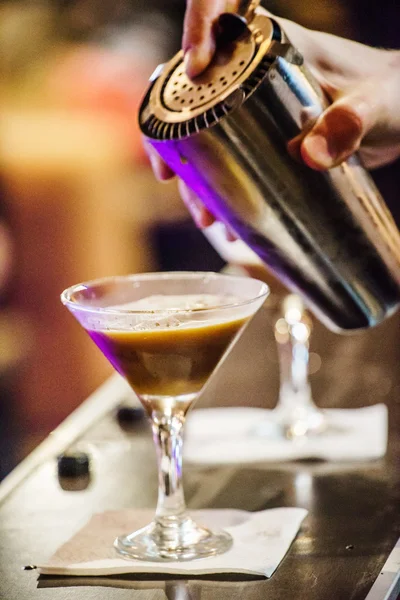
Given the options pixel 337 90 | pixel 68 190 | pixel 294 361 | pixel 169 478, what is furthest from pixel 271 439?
pixel 68 190

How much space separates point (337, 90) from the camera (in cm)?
124

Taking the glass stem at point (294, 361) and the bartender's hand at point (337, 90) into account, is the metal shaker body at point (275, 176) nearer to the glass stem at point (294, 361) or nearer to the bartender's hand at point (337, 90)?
the bartender's hand at point (337, 90)

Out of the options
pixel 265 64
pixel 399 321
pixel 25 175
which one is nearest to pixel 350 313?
pixel 265 64

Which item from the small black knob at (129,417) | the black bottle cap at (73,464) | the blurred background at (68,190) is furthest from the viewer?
the blurred background at (68,190)

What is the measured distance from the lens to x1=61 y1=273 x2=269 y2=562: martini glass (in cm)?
97

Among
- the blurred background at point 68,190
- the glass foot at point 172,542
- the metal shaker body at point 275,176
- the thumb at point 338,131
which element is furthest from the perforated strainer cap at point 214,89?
the blurred background at point 68,190

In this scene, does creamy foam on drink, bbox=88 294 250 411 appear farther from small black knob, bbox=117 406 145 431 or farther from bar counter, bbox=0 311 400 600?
small black knob, bbox=117 406 145 431

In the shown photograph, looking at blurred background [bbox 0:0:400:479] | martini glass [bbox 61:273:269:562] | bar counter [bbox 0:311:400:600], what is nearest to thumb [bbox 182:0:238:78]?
martini glass [bbox 61:273:269:562]

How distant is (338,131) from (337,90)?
0.29ft

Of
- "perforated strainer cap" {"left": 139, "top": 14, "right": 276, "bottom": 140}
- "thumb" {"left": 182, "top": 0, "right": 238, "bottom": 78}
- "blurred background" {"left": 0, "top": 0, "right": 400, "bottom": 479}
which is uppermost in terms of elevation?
"thumb" {"left": 182, "top": 0, "right": 238, "bottom": 78}

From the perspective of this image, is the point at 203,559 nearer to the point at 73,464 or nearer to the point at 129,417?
the point at 73,464

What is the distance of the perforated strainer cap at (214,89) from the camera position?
1.09 m

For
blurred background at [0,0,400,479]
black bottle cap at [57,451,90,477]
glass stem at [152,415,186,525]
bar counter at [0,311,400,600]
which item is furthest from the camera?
blurred background at [0,0,400,479]

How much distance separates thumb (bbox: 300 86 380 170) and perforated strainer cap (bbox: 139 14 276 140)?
0.35ft
